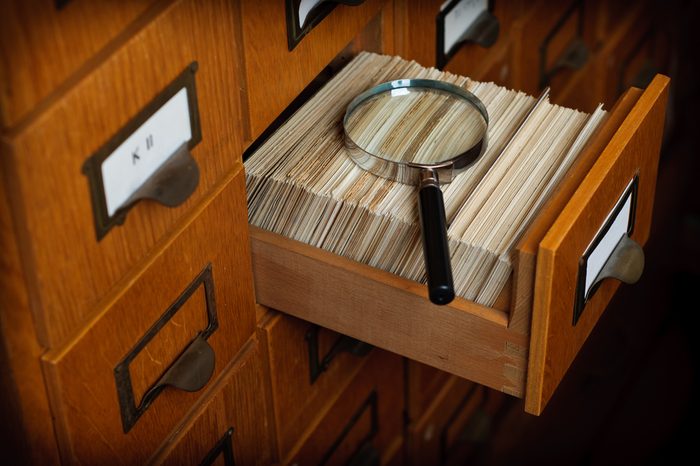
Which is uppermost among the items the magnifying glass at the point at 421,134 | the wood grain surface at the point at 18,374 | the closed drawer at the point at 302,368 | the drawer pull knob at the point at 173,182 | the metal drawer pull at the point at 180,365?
the magnifying glass at the point at 421,134

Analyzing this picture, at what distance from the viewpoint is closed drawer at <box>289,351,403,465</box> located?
1222 millimetres

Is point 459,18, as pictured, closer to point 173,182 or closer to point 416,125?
point 416,125

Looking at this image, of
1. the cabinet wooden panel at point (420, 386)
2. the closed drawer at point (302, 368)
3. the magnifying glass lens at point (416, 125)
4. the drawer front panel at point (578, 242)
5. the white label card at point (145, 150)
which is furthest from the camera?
the cabinet wooden panel at point (420, 386)

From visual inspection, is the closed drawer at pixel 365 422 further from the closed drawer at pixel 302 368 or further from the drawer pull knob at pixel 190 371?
the drawer pull knob at pixel 190 371

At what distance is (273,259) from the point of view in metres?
0.93

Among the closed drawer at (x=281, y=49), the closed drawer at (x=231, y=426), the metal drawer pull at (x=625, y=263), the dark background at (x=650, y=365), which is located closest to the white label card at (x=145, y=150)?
the closed drawer at (x=281, y=49)

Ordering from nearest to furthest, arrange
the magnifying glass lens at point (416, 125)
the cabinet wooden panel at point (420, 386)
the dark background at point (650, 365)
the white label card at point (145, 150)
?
1. the white label card at point (145, 150)
2. the magnifying glass lens at point (416, 125)
3. the cabinet wooden panel at point (420, 386)
4. the dark background at point (650, 365)

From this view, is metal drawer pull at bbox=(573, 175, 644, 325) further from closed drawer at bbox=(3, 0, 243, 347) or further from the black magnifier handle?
closed drawer at bbox=(3, 0, 243, 347)

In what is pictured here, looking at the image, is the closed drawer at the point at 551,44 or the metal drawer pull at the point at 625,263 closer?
the metal drawer pull at the point at 625,263

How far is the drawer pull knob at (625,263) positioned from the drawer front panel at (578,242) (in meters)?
0.02

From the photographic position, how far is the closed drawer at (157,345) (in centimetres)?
76

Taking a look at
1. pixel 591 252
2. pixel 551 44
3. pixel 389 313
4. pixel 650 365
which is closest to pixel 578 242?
pixel 591 252

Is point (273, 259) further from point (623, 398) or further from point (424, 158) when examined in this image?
point (623, 398)

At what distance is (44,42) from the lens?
24.1 inches
